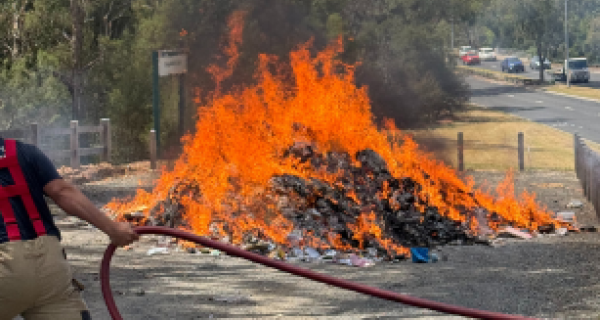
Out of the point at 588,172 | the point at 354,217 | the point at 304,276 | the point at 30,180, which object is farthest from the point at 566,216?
the point at 30,180

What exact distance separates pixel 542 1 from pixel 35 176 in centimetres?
5808

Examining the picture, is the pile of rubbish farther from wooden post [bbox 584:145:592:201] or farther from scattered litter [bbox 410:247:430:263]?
wooden post [bbox 584:145:592:201]

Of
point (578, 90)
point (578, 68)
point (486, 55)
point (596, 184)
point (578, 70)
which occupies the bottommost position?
point (596, 184)

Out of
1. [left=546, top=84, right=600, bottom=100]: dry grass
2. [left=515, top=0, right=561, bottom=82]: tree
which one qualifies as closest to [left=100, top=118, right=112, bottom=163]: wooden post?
[left=546, top=84, right=600, bottom=100]: dry grass

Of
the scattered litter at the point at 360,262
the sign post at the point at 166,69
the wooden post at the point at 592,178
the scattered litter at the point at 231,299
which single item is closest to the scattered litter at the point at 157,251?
the scattered litter at the point at 360,262

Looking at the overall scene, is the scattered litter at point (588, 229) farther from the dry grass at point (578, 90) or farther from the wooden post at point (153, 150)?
the dry grass at point (578, 90)

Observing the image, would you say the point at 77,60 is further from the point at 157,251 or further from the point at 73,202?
the point at 73,202

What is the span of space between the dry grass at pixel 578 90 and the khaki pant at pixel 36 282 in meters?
48.1

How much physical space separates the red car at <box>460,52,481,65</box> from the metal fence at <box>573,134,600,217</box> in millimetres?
53199

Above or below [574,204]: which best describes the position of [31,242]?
above

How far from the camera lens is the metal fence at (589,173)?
14.5 meters

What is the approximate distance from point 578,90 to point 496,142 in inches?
1103

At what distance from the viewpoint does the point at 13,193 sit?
13.1ft

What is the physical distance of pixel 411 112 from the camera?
30.7 meters
